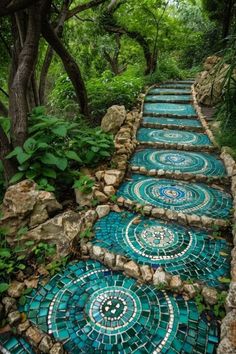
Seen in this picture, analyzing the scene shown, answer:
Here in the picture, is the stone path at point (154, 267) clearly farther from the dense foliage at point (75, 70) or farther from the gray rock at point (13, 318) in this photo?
the dense foliage at point (75, 70)

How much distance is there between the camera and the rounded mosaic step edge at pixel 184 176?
3562 mm

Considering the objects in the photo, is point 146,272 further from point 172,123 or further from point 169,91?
point 169,91

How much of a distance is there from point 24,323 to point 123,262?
902 millimetres

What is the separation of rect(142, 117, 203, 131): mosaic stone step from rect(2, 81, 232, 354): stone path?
157 cm

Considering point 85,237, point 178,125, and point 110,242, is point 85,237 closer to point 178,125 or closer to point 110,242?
point 110,242

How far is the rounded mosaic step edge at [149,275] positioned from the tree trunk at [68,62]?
129 inches

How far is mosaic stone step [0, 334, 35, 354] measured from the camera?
1730 mm

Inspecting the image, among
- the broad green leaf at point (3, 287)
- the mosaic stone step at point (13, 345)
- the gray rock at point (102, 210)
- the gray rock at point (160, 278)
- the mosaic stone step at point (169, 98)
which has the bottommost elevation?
the gray rock at point (160, 278)

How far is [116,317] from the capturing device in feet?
6.25

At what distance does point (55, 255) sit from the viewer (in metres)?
2.39

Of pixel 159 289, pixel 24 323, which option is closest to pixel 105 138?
pixel 159 289

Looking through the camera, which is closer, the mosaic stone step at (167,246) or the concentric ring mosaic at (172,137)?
the mosaic stone step at (167,246)

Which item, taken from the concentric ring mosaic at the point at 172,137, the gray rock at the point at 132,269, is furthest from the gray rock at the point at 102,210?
the concentric ring mosaic at the point at 172,137

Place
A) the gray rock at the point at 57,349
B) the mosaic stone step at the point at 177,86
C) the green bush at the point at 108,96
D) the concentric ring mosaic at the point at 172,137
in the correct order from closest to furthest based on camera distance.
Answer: the gray rock at the point at 57,349
the concentric ring mosaic at the point at 172,137
the green bush at the point at 108,96
the mosaic stone step at the point at 177,86
